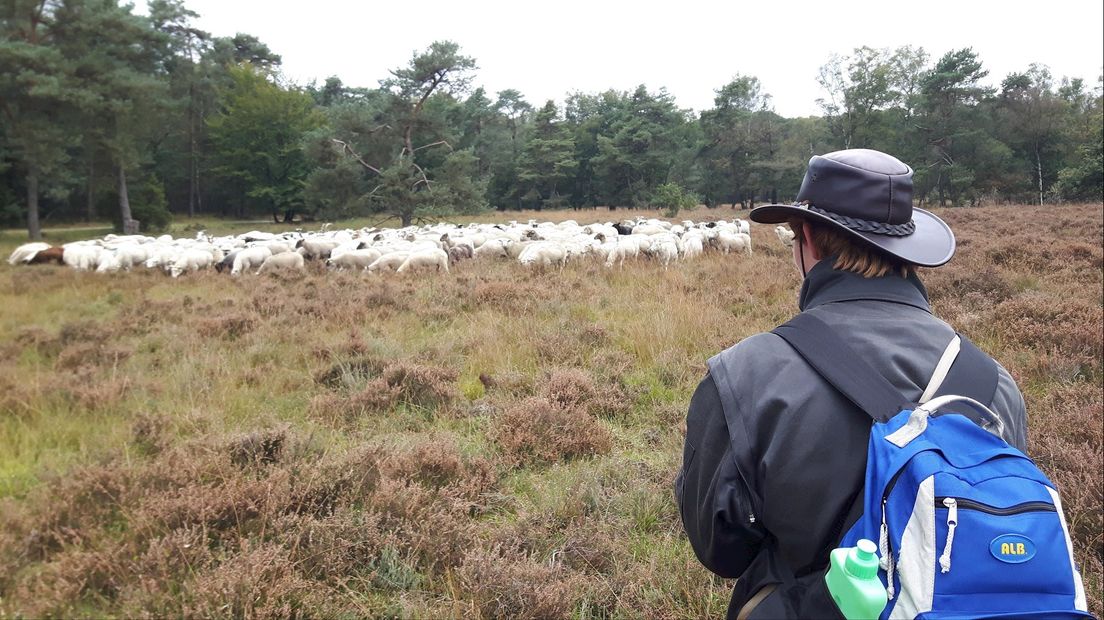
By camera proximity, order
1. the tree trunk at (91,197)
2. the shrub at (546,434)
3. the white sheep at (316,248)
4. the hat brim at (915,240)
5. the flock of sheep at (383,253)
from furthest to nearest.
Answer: the tree trunk at (91,197), the white sheep at (316,248), the flock of sheep at (383,253), the shrub at (546,434), the hat brim at (915,240)

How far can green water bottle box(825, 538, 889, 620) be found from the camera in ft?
3.58

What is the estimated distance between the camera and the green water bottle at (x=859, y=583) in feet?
3.58

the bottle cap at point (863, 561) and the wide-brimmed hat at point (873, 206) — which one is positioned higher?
the wide-brimmed hat at point (873, 206)

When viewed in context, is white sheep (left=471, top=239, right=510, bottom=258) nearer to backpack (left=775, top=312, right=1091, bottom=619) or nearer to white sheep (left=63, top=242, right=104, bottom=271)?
white sheep (left=63, top=242, right=104, bottom=271)

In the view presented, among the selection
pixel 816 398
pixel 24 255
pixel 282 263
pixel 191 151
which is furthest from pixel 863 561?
pixel 191 151

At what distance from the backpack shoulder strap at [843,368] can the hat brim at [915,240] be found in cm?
29

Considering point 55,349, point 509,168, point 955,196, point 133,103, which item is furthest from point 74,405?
point 509,168

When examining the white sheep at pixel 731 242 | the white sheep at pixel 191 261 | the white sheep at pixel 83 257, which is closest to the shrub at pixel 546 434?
the white sheep at pixel 191 261

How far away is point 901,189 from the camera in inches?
64.1

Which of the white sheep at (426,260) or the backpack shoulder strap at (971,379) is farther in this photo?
the white sheep at (426,260)

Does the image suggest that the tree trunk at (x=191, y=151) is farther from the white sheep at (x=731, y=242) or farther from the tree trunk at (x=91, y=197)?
the white sheep at (x=731, y=242)

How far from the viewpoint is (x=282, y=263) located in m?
15.1

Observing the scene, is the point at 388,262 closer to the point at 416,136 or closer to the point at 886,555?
the point at 886,555

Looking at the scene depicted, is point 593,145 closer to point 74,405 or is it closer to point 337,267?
point 337,267
